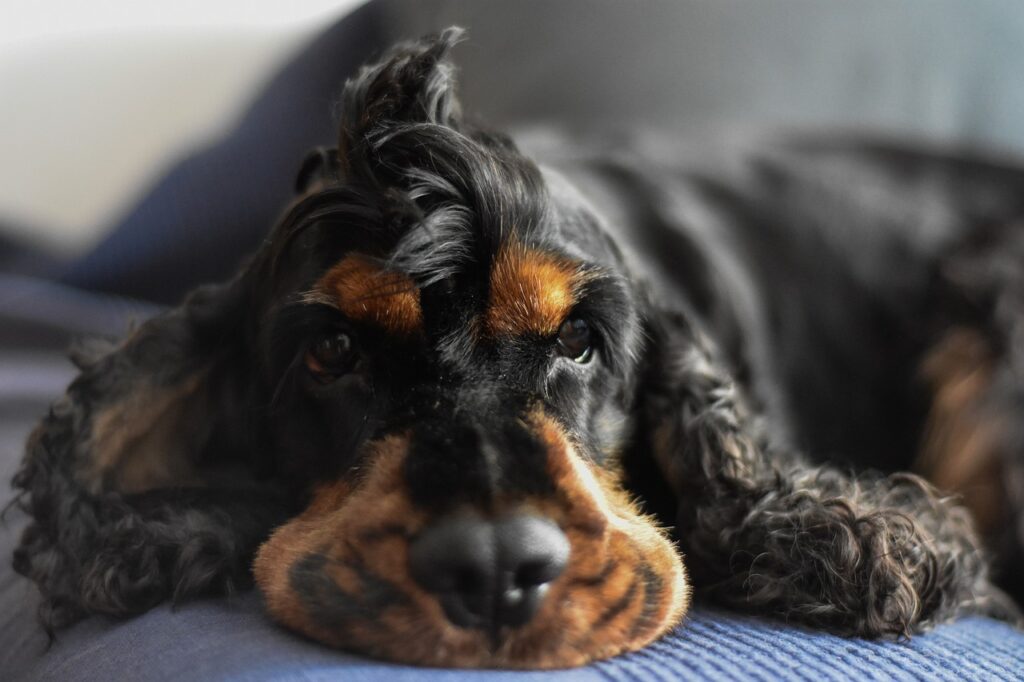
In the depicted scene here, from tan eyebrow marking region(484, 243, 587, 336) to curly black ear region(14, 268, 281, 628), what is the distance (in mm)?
542

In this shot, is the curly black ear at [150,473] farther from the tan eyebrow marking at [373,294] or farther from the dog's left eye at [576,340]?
the dog's left eye at [576,340]

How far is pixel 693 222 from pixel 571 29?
0.96 metres

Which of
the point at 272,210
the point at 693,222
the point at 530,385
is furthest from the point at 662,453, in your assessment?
the point at 272,210

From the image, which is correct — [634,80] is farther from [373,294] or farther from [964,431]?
[373,294]

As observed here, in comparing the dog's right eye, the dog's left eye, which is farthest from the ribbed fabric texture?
→ the dog's right eye

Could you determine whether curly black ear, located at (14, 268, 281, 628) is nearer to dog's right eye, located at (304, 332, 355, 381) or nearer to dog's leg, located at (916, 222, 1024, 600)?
dog's right eye, located at (304, 332, 355, 381)

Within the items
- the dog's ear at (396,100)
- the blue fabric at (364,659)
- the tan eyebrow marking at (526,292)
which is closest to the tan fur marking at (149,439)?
the blue fabric at (364,659)

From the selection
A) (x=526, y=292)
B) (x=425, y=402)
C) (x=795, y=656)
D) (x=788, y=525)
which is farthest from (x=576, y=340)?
(x=795, y=656)

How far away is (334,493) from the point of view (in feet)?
4.89

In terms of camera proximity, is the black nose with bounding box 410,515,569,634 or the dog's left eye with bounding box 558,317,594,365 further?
the dog's left eye with bounding box 558,317,594,365

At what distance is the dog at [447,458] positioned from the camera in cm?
120

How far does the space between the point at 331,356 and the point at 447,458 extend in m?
0.33

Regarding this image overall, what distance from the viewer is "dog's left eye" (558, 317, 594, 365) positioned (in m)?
1.53

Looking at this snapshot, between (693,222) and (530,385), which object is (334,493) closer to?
(530,385)
